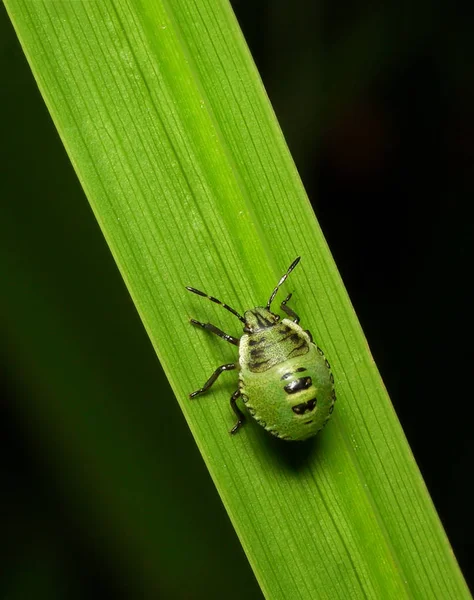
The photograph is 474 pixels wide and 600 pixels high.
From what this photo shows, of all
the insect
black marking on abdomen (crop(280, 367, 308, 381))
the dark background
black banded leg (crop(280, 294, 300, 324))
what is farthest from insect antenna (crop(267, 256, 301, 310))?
the dark background

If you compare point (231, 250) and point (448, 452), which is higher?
point (231, 250)

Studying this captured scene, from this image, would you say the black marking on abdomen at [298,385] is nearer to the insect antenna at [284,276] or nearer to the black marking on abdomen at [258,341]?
the black marking on abdomen at [258,341]

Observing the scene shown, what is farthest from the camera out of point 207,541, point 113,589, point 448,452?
point 448,452

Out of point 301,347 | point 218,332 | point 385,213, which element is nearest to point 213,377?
point 218,332

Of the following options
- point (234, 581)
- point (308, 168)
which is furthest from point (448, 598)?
point (308, 168)

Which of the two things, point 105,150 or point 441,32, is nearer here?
point 105,150

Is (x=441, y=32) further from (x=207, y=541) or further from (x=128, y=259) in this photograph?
(x=207, y=541)

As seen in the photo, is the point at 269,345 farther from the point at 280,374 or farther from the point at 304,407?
the point at 304,407
